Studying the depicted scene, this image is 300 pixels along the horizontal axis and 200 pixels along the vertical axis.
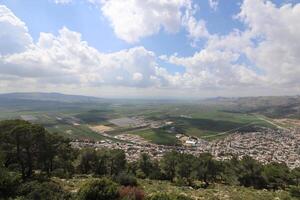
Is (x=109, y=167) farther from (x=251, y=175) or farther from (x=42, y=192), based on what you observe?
(x=42, y=192)

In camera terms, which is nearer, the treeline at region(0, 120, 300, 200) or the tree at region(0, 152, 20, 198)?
the tree at region(0, 152, 20, 198)

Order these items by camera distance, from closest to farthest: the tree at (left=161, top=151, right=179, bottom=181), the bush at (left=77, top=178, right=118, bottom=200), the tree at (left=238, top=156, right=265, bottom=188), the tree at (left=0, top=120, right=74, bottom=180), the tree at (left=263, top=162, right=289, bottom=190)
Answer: the bush at (left=77, top=178, right=118, bottom=200) → the tree at (left=0, top=120, right=74, bottom=180) → the tree at (left=263, top=162, right=289, bottom=190) → the tree at (left=238, top=156, right=265, bottom=188) → the tree at (left=161, top=151, right=179, bottom=181)

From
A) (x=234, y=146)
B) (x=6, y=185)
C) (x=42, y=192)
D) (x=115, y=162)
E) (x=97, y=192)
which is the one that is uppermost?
(x=42, y=192)

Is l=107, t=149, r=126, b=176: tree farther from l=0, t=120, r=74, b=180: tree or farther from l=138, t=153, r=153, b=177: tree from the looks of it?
l=0, t=120, r=74, b=180: tree

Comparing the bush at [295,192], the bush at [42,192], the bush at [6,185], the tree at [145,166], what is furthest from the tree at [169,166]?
the bush at [6,185]

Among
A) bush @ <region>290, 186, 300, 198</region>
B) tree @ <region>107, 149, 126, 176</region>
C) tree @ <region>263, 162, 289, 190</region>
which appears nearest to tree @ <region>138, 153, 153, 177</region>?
tree @ <region>107, 149, 126, 176</region>

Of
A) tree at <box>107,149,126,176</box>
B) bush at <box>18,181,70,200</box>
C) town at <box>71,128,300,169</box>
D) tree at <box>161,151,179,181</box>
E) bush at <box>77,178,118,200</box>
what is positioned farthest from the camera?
town at <box>71,128,300,169</box>

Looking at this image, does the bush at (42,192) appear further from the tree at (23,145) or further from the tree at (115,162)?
the tree at (115,162)

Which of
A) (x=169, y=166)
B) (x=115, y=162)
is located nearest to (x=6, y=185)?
(x=115, y=162)
